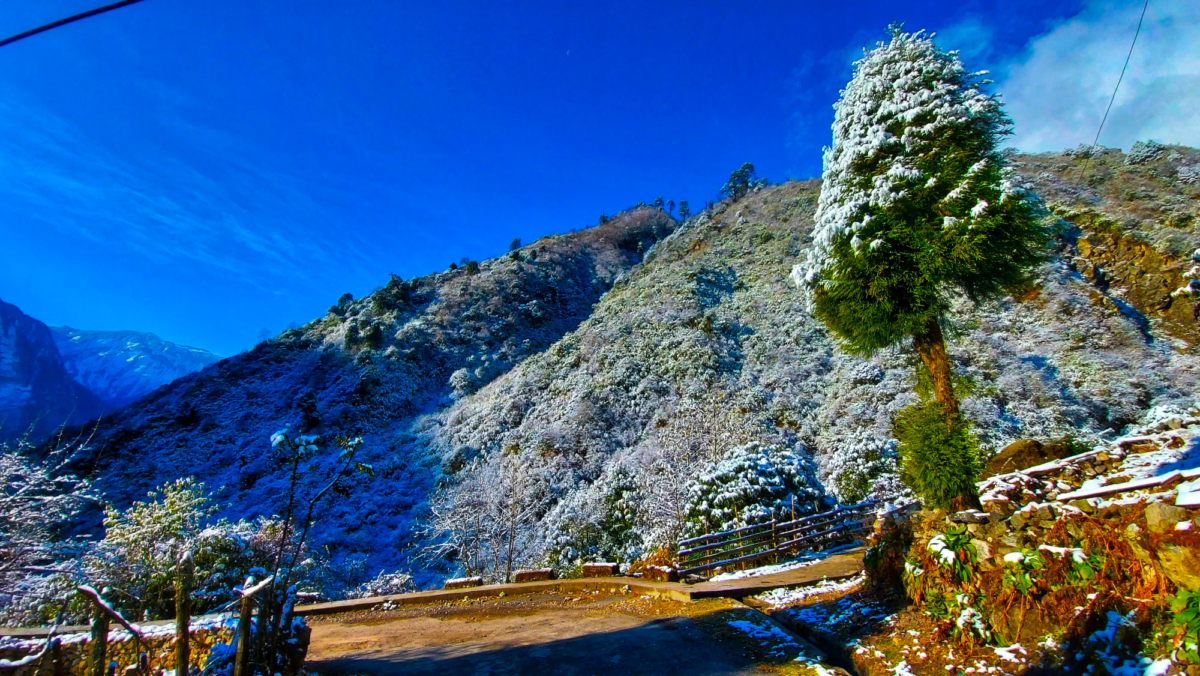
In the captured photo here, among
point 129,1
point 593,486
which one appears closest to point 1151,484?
point 129,1

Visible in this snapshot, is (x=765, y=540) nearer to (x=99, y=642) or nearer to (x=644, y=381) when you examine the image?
(x=99, y=642)

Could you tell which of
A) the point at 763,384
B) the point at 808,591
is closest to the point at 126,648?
the point at 808,591

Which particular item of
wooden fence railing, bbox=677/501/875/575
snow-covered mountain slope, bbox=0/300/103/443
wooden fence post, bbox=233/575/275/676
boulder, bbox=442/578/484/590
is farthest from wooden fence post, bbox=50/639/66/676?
snow-covered mountain slope, bbox=0/300/103/443

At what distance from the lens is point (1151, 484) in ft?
15.4

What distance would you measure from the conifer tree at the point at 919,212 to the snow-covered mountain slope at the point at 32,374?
9778 cm

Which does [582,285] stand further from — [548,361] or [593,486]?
[593,486]

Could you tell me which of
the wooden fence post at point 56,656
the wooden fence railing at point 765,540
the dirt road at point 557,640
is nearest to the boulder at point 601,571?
the dirt road at point 557,640

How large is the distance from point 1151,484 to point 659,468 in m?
17.5

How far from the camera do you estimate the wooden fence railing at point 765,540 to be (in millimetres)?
11727

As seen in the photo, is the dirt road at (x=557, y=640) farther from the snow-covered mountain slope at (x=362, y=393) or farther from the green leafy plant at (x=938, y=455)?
the snow-covered mountain slope at (x=362, y=393)

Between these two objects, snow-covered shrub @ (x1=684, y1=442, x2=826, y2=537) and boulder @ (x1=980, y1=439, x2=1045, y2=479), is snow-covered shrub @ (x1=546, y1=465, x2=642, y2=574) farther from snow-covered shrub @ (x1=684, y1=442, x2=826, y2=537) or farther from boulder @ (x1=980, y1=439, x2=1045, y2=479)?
boulder @ (x1=980, y1=439, x2=1045, y2=479)

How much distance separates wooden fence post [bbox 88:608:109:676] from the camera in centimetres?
411

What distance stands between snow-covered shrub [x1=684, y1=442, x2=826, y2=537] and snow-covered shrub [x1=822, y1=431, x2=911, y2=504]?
3.85 m

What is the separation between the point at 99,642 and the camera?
419 centimetres
